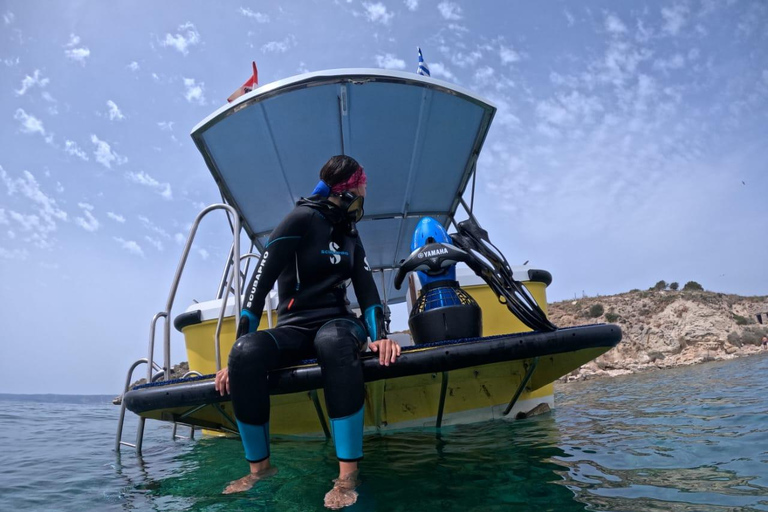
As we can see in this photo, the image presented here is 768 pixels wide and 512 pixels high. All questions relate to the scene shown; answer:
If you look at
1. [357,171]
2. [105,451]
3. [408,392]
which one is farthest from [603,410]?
[105,451]

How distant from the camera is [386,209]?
6.30 m

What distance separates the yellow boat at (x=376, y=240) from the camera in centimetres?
255

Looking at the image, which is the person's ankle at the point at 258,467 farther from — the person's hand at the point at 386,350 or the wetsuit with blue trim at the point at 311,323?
the person's hand at the point at 386,350

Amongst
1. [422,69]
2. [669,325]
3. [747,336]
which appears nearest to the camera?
[422,69]

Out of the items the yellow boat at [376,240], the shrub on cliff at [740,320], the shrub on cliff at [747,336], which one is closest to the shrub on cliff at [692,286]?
the shrub on cliff at [740,320]

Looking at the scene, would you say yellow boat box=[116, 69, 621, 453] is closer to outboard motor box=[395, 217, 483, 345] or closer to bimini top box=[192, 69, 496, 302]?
bimini top box=[192, 69, 496, 302]

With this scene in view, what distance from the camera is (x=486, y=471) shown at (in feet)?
7.38

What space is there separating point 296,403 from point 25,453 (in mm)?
3499

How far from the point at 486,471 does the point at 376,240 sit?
5042 mm

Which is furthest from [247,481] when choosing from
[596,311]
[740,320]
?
[740,320]

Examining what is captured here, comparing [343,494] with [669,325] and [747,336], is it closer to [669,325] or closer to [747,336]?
[747,336]

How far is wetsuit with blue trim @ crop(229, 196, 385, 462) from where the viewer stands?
2.09 meters

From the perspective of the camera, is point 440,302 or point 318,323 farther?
point 440,302

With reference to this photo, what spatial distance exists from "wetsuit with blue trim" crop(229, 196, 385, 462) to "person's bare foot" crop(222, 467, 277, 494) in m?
0.07
